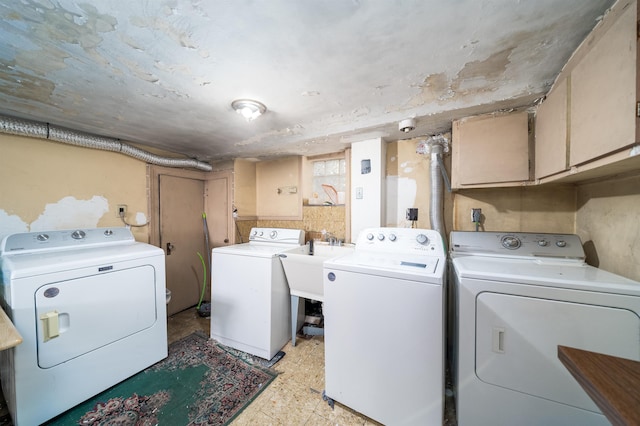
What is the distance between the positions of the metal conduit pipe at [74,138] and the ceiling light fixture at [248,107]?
1.69 metres

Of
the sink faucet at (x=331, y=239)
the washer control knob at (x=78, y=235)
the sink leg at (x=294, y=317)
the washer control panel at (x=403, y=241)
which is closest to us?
the washer control panel at (x=403, y=241)

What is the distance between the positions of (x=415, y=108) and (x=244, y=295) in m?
2.28

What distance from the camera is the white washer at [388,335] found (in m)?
1.26

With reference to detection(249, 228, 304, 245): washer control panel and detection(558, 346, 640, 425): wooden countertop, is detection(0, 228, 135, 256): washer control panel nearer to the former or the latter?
detection(249, 228, 304, 245): washer control panel

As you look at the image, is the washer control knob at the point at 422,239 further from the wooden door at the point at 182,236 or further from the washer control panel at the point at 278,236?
the wooden door at the point at 182,236

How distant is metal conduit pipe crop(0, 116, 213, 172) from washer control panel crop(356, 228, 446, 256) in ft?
8.76

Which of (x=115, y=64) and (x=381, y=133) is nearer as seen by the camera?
(x=115, y=64)

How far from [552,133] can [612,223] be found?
666 mm

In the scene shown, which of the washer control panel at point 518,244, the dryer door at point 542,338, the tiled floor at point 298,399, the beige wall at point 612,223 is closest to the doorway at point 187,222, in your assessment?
the tiled floor at point 298,399

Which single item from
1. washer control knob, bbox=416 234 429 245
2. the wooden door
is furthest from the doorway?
washer control knob, bbox=416 234 429 245

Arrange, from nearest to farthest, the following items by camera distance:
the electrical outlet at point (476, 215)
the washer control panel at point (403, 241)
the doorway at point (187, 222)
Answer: the washer control panel at point (403, 241) → the electrical outlet at point (476, 215) → the doorway at point (187, 222)

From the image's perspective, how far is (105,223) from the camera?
7.82ft

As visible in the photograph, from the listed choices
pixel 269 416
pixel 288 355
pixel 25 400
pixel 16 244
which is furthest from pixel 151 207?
pixel 269 416

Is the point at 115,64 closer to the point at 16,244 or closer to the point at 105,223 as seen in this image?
the point at 16,244
